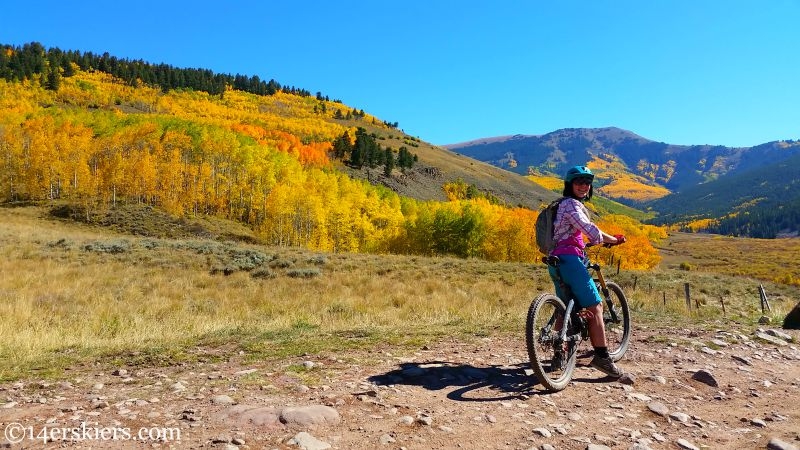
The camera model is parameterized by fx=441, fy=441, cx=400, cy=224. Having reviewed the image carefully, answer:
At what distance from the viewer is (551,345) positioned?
5.66 meters

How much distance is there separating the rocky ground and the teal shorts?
109 cm

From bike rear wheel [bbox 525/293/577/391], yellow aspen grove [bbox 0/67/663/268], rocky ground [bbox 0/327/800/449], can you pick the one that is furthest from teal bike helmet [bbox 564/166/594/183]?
yellow aspen grove [bbox 0/67/663/268]

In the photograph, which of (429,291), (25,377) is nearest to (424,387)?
(25,377)

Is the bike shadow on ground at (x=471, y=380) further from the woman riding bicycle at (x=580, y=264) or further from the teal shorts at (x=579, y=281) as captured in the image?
the teal shorts at (x=579, y=281)

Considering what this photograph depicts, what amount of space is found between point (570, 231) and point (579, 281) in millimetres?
678

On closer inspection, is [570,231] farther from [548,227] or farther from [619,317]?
[619,317]

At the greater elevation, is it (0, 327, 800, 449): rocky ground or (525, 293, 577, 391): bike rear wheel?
(525, 293, 577, 391): bike rear wheel

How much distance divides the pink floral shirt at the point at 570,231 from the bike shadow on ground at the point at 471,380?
5.80 ft

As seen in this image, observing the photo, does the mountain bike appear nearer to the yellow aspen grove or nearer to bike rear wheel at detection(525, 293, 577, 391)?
bike rear wheel at detection(525, 293, 577, 391)

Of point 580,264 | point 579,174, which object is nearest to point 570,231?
point 580,264

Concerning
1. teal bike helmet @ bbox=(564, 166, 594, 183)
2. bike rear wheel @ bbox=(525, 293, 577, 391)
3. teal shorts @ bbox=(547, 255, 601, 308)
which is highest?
teal bike helmet @ bbox=(564, 166, 594, 183)

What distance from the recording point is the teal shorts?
586 centimetres

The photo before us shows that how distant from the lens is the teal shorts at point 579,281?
5.86 meters

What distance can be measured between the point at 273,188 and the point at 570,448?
248 feet
